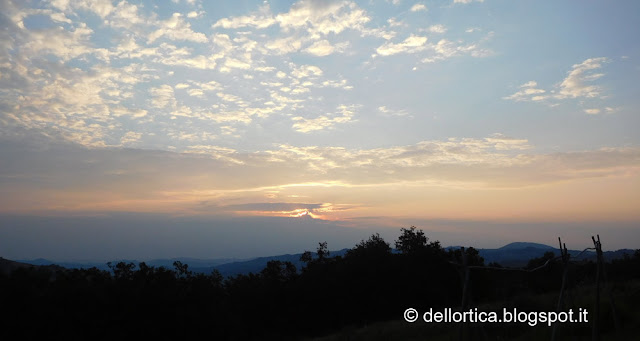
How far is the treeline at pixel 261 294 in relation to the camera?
29797 millimetres

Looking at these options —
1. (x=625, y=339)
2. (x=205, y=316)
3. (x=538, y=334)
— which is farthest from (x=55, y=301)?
(x=625, y=339)

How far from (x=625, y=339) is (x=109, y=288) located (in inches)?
1222

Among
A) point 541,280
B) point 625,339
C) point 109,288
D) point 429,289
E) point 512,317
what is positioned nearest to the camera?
point 625,339

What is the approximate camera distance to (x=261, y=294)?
42125 mm

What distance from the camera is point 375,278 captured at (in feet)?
141

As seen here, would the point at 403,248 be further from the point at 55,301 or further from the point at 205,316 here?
Result: the point at 55,301

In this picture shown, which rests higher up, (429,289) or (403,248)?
(403,248)

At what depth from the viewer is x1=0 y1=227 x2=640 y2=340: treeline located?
2980 cm

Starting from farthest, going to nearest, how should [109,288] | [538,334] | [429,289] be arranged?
1. [429,289]
2. [109,288]
3. [538,334]

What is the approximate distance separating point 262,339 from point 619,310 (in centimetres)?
2632

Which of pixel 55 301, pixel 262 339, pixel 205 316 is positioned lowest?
pixel 262 339

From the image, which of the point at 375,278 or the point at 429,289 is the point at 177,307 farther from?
the point at 429,289

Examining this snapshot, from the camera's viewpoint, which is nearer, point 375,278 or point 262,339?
point 262,339

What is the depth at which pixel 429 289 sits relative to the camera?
42.7 meters
